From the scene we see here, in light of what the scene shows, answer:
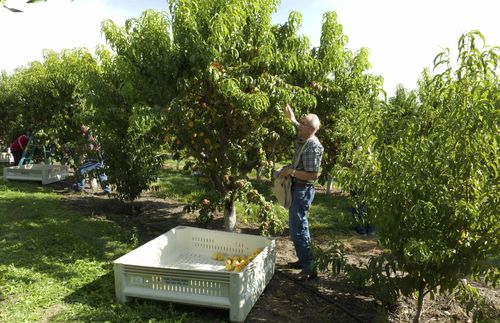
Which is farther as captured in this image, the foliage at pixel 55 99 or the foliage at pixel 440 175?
the foliage at pixel 55 99

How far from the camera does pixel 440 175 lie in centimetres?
304

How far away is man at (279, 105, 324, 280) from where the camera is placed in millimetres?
4512

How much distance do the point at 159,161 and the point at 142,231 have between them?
144cm

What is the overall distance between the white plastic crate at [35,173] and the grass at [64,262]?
154 centimetres

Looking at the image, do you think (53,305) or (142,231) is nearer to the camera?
(53,305)

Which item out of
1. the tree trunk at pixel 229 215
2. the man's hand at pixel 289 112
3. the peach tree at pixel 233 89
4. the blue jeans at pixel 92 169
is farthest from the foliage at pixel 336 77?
the blue jeans at pixel 92 169

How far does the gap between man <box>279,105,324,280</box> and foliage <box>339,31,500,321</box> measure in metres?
1.07

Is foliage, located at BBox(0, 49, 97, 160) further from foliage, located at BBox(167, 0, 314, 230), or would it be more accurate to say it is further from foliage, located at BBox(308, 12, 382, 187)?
foliage, located at BBox(308, 12, 382, 187)

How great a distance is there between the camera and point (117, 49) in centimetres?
560

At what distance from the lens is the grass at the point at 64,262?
3.66m

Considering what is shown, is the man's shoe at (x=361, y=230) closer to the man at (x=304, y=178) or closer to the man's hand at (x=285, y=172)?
the man at (x=304, y=178)

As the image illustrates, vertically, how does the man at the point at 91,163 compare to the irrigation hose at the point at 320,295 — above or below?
above

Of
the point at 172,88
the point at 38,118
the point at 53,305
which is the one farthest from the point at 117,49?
the point at 38,118

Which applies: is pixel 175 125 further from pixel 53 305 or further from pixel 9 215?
pixel 9 215
